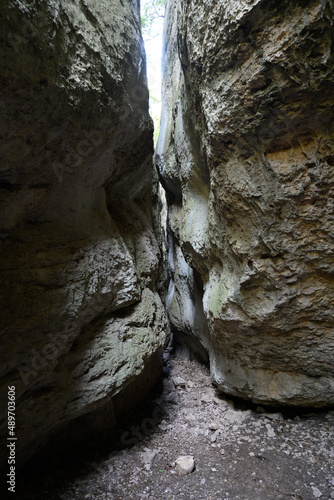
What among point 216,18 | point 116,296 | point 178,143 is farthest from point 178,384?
point 216,18

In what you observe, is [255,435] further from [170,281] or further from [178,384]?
[170,281]

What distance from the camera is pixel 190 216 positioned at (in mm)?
4027

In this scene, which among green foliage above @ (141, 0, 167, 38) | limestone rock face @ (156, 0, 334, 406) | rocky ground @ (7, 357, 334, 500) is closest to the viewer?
limestone rock face @ (156, 0, 334, 406)

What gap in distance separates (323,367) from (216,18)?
10.5 ft

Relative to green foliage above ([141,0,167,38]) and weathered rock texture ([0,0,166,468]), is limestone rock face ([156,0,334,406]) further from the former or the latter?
green foliage above ([141,0,167,38])

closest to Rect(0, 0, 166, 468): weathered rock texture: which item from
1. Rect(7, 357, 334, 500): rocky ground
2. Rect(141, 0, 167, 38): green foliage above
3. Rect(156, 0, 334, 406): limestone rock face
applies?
Rect(7, 357, 334, 500): rocky ground

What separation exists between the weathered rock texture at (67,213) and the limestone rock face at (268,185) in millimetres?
773

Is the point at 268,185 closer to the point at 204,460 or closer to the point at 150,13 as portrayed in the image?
the point at 204,460

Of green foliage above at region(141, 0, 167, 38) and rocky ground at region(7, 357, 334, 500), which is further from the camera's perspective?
green foliage above at region(141, 0, 167, 38)

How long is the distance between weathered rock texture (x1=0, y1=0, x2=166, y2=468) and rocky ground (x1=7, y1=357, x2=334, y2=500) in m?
0.29

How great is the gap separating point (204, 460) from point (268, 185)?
255 centimetres

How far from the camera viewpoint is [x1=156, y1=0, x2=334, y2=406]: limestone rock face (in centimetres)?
214

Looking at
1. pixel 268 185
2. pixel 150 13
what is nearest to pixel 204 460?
pixel 268 185

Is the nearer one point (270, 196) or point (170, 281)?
point (270, 196)
